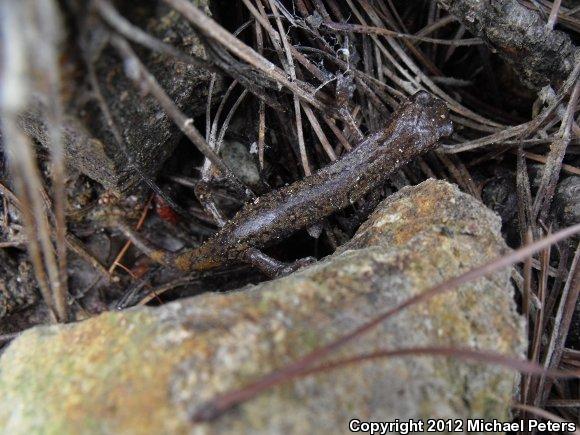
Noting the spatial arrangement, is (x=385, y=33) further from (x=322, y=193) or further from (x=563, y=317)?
(x=563, y=317)

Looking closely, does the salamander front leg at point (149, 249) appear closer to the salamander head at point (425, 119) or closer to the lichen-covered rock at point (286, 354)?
the lichen-covered rock at point (286, 354)

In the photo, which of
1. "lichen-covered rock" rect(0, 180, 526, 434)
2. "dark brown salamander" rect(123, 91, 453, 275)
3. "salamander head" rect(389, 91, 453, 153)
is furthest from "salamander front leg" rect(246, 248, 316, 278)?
"salamander head" rect(389, 91, 453, 153)

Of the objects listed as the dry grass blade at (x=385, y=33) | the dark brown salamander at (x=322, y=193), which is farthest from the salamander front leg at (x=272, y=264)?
the dry grass blade at (x=385, y=33)

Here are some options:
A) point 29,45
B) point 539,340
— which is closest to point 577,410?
point 539,340

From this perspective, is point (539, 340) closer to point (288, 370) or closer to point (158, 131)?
point (288, 370)

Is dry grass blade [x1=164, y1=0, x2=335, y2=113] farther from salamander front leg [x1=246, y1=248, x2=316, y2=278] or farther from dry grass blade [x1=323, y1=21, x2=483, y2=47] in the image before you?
salamander front leg [x1=246, y1=248, x2=316, y2=278]

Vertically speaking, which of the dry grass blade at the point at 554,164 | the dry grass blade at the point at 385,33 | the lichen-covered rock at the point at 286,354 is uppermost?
the dry grass blade at the point at 385,33
